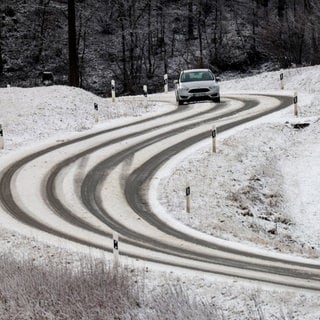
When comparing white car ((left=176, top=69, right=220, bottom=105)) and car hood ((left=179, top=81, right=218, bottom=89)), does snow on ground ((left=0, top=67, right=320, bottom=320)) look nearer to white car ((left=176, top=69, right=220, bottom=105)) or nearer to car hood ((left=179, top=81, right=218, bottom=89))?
white car ((left=176, top=69, right=220, bottom=105))

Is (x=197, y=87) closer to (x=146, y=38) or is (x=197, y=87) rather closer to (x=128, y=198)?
(x=128, y=198)

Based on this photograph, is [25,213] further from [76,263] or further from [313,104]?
[313,104]

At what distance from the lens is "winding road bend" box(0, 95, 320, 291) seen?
11.6 metres

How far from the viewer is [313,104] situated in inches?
1107

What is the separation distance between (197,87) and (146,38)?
2492 cm

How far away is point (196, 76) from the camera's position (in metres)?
30.8

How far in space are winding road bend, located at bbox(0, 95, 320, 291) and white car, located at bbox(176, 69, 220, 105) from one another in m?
3.14

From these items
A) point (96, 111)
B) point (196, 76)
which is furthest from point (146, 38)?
point (96, 111)

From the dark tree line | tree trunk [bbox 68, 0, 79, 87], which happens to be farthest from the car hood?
the dark tree line

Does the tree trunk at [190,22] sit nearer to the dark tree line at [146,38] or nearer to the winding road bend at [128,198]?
the dark tree line at [146,38]

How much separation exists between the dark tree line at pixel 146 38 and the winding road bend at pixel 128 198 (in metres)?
22.0

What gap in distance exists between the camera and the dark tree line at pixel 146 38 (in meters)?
48.1

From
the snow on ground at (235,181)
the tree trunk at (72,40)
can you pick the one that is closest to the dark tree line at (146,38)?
the tree trunk at (72,40)

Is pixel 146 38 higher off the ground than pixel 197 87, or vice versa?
pixel 146 38
